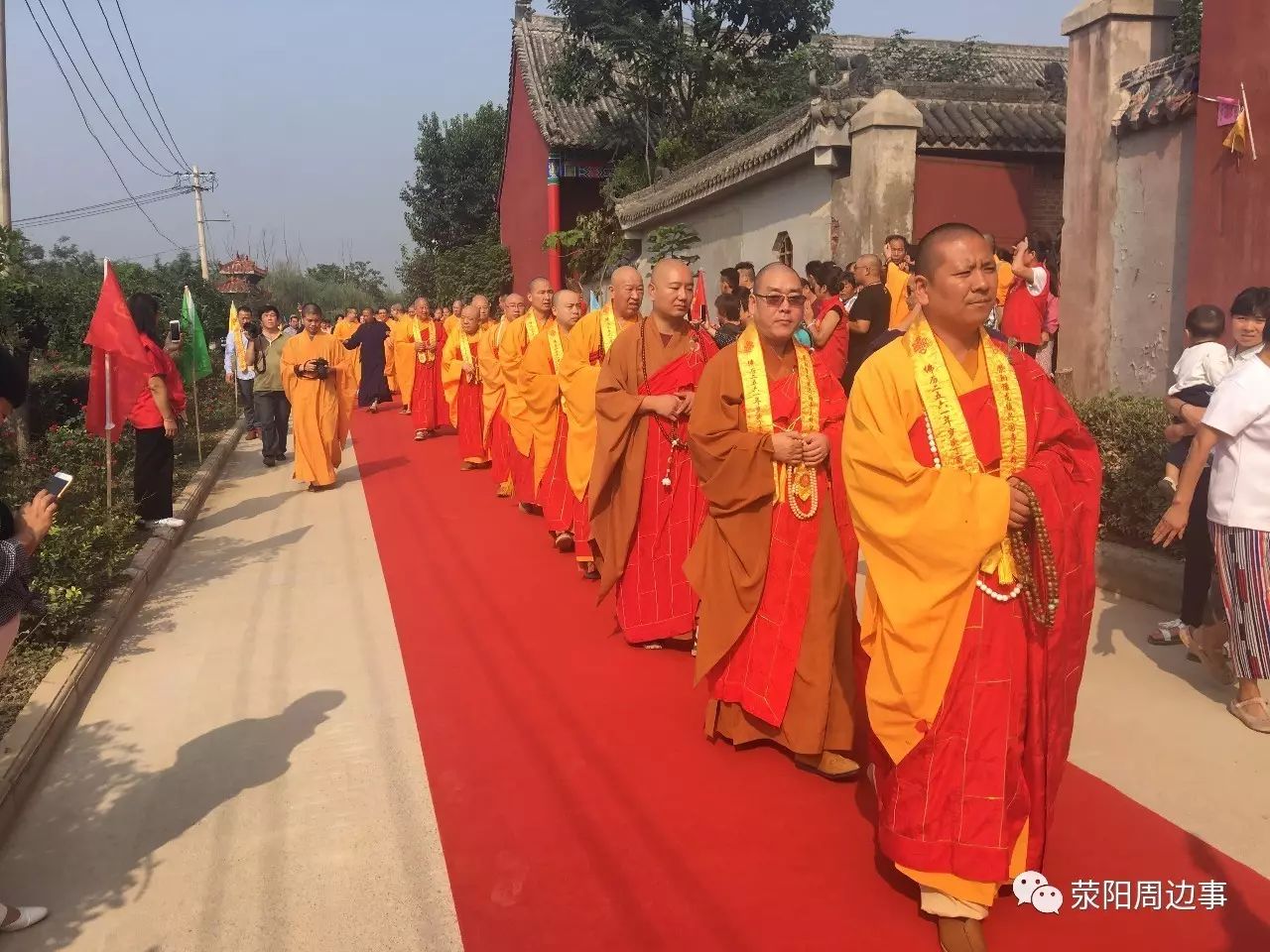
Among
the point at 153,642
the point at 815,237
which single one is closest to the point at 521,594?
the point at 153,642

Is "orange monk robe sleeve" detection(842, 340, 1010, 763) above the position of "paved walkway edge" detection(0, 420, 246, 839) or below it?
above

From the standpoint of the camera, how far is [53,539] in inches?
220

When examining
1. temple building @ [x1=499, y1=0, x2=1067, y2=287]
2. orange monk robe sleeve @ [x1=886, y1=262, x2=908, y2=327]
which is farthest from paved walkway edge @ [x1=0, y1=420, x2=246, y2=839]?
temple building @ [x1=499, y1=0, x2=1067, y2=287]

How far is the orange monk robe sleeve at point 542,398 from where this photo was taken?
7723 millimetres

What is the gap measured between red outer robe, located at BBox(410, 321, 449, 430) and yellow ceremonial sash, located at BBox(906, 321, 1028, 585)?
39.5 ft

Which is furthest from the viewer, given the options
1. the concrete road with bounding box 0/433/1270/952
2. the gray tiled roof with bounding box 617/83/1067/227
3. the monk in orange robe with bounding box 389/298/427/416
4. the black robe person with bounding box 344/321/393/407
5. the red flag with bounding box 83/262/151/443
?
the black robe person with bounding box 344/321/393/407

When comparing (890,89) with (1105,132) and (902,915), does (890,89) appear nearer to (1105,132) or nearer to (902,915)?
(1105,132)

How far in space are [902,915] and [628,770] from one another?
123cm

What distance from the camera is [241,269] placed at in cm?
3944

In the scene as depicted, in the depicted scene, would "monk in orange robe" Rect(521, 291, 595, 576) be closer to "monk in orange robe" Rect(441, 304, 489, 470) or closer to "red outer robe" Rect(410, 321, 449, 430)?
"monk in orange robe" Rect(441, 304, 489, 470)

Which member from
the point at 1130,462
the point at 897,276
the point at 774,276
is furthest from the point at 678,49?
the point at 774,276

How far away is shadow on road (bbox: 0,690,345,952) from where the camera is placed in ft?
10.7

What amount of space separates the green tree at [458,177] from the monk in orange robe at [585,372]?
24.7m

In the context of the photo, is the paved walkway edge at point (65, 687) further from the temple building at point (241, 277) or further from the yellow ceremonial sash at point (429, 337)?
the temple building at point (241, 277)
